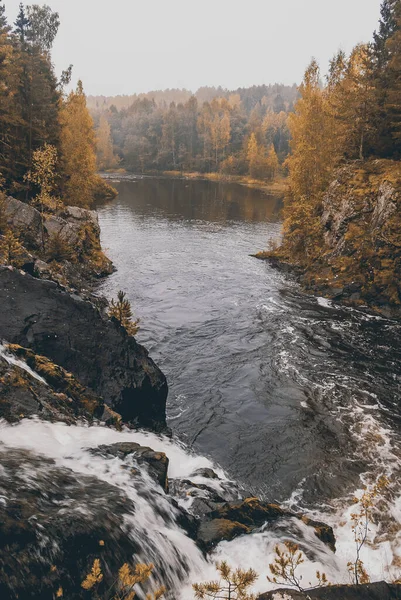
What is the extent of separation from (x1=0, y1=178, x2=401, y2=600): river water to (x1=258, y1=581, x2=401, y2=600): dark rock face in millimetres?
1766

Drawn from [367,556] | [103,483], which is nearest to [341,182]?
[367,556]

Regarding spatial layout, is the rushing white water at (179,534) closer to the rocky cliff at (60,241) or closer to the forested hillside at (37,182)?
the forested hillside at (37,182)

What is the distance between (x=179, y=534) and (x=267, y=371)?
11244 mm

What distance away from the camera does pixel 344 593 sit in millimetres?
5836

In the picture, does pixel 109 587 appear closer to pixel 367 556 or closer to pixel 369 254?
pixel 367 556

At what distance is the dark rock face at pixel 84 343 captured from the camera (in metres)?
13.2

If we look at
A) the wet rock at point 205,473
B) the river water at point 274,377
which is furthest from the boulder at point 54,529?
the river water at point 274,377

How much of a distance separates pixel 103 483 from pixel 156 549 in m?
1.84

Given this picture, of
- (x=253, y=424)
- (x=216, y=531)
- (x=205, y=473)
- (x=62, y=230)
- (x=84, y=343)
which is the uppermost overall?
(x=62, y=230)

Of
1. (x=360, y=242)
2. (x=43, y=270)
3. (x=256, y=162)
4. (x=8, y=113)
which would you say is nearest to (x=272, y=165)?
(x=256, y=162)

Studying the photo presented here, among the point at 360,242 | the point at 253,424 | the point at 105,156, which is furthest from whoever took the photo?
the point at 105,156

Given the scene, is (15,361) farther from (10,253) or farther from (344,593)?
(344,593)

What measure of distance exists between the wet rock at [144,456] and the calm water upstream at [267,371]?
3569 mm

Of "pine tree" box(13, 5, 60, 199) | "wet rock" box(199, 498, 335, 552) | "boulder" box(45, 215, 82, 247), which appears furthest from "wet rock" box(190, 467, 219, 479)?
"pine tree" box(13, 5, 60, 199)
